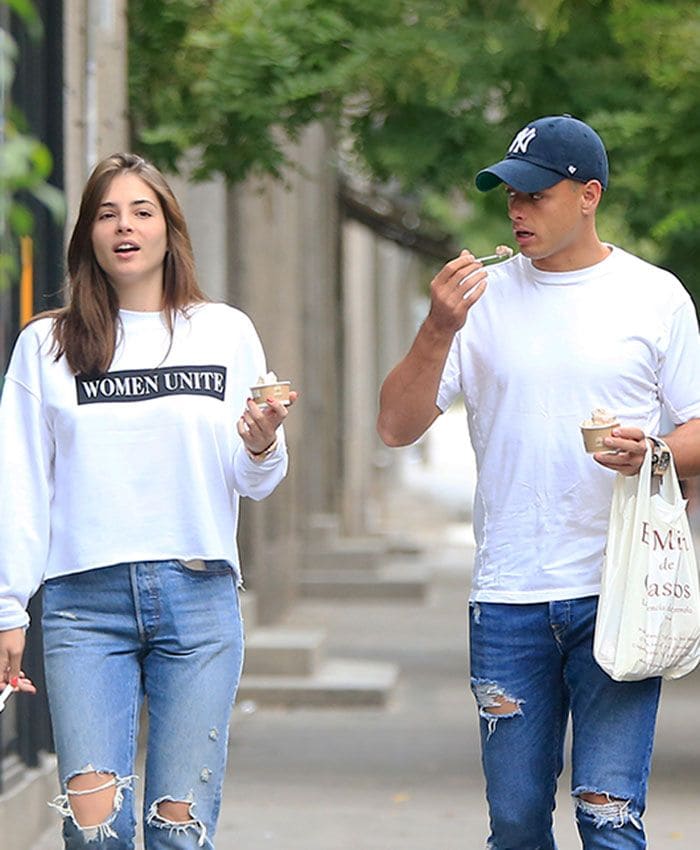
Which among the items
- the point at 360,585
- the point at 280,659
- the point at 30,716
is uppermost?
the point at 30,716

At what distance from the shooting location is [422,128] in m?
9.22

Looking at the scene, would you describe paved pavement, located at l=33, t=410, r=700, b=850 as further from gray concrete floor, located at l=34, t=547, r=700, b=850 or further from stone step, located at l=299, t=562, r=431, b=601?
stone step, located at l=299, t=562, r=431, b=601

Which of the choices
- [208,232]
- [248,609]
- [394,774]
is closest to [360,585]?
[248,609]

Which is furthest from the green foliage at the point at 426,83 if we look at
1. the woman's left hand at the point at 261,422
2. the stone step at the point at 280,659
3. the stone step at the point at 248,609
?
the woman's left hand at the point at 261,422

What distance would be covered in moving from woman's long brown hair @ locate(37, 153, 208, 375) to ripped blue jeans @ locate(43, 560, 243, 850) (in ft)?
1.53

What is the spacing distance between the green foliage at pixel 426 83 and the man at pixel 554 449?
3.70m

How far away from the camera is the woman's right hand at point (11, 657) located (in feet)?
13.9

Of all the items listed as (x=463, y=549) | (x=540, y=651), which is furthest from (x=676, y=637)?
(x=463, y=549)

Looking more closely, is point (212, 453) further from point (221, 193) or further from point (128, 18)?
point (221, 193)

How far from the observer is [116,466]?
171 inches

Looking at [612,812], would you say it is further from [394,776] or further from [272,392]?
[394,776]

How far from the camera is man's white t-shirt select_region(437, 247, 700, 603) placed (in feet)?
14.6

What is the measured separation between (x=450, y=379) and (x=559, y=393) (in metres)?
0.25

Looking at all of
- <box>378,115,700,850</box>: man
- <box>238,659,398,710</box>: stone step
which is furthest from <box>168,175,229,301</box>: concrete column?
<box>378,115,700,850</box>: man
